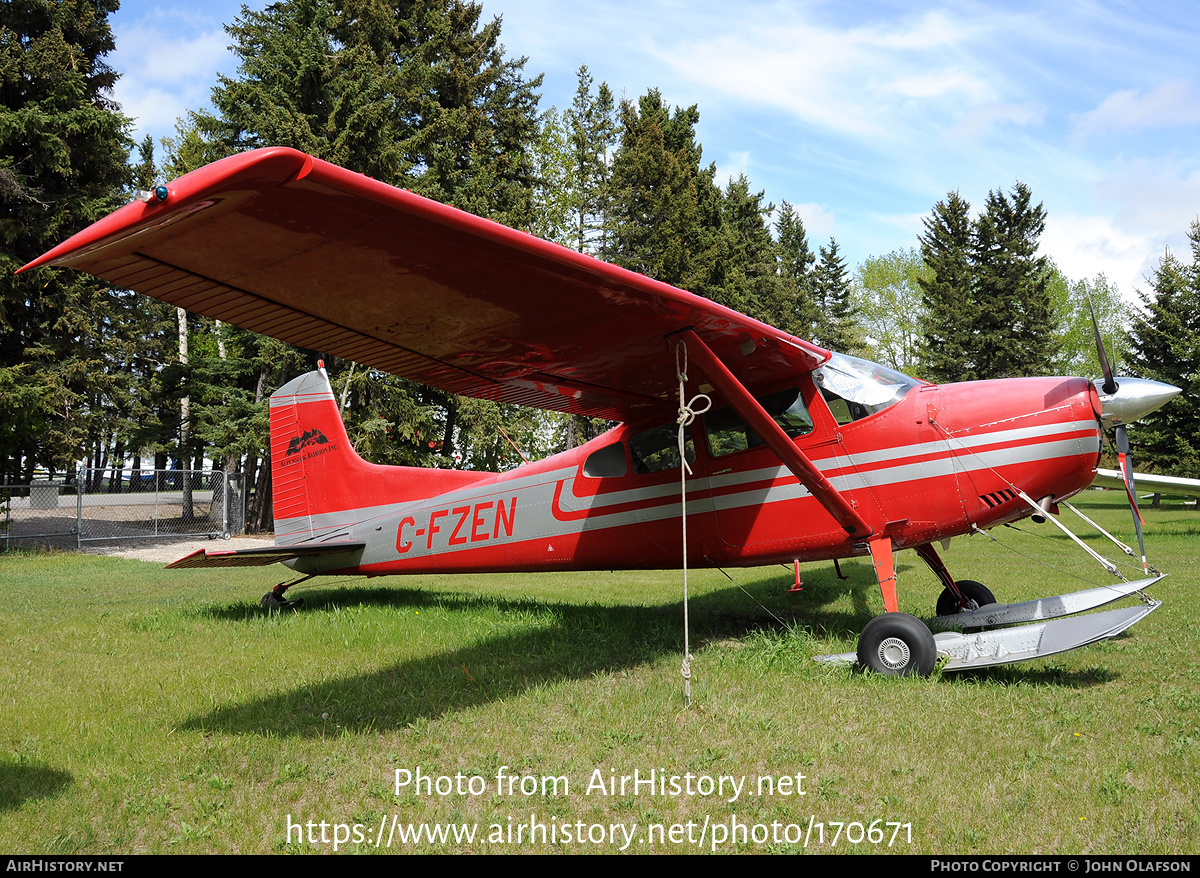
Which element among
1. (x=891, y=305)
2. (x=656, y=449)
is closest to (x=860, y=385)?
(x=656, y=449)

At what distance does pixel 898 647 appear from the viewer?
527 cm

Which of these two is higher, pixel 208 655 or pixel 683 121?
pixel 683 121

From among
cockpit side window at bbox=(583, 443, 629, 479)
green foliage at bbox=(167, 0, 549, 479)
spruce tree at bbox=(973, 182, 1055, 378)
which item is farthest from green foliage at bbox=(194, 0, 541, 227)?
spruce tree at bbox=(973, 182, 1055, 378)

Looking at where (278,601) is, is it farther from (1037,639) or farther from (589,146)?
(589,146)

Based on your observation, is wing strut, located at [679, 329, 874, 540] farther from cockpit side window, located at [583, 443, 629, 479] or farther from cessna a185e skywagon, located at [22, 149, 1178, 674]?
cockpit side window, located at [583, 443, 629, 479]

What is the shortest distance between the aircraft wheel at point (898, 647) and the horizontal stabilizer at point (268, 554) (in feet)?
18.6

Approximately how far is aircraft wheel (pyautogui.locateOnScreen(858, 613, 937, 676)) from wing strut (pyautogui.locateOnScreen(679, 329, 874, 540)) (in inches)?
35.5

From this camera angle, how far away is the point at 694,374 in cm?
646

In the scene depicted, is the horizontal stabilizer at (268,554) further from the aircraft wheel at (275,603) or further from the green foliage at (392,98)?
the green foliage at (392,98)

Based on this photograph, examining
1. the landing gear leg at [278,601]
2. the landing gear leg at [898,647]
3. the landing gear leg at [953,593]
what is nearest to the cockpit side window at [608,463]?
the landing gear leg at [898,647]
